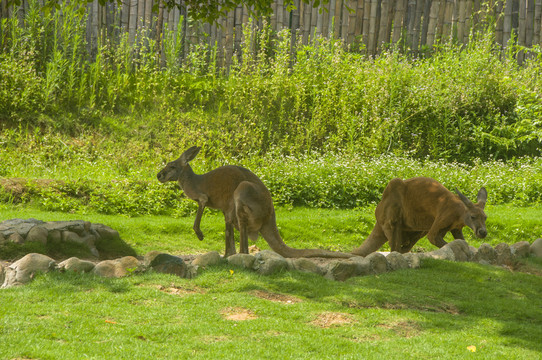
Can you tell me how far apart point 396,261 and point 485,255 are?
1700 mm

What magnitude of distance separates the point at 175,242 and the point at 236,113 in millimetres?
7320

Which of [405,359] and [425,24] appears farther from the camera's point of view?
[425,24]

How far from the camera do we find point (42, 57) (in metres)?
17.5

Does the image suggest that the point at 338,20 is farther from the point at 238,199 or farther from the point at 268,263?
the point at 268,263

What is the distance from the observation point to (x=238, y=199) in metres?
8.40

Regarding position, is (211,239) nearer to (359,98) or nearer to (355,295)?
(355,295)

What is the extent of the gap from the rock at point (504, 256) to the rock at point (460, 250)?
51 cm

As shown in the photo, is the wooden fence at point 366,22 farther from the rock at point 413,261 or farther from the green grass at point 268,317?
the green grass at point 268,317

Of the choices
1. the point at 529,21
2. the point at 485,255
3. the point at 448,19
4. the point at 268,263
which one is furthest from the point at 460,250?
the point at 529,21

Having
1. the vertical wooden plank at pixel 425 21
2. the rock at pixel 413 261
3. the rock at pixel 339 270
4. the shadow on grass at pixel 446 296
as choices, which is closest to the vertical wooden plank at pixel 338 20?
the vertical wooden plank at pixel 425 21

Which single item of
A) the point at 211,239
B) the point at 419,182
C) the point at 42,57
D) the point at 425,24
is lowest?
the point at 211,239

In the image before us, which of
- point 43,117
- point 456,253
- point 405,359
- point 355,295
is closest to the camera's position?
point 405,359

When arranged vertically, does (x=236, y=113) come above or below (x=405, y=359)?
above

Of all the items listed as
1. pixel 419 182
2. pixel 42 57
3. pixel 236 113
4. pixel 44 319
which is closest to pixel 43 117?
pixel 42 57
